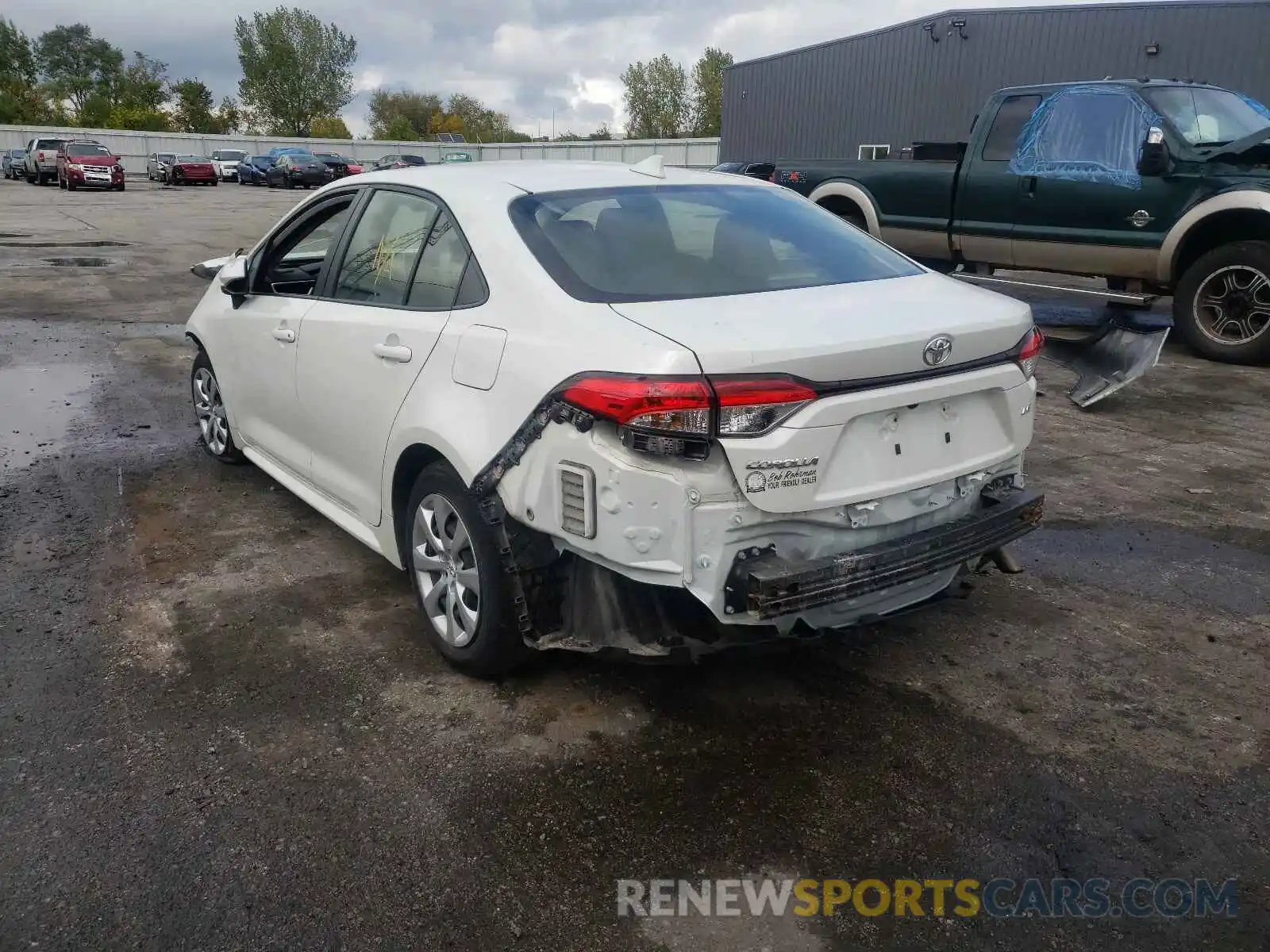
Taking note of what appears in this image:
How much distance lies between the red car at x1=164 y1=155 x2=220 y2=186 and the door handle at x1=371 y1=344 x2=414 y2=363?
157ft

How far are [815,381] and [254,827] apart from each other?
1948 mm

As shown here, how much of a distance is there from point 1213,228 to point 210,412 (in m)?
7.82

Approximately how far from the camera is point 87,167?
37.5 metres

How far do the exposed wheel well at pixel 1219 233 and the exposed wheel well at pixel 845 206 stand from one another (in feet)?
11.1

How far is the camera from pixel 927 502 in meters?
3.20

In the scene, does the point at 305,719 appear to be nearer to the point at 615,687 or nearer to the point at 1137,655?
the point at 615,687

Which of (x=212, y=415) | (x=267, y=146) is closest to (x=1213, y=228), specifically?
(x=212, y=415)

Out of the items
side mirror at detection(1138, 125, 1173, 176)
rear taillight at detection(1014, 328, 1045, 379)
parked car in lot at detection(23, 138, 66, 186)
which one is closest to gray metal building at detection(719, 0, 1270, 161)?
side mirror at detection(1138, 125, 1173, 176)

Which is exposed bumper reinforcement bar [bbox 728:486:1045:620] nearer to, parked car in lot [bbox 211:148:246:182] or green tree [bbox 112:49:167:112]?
parked car in lot [bbox 211:148:246:182]

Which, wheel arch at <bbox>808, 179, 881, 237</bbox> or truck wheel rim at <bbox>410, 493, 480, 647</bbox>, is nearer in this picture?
truck wheel rim at <bbox>410, 493, 480, 647</bbox>

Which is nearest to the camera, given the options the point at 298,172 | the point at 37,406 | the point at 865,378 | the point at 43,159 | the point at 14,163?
the point at 865,378

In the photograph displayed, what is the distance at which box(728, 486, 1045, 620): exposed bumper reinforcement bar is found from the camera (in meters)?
2.83

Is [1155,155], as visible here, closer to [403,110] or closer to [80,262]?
[80,262]

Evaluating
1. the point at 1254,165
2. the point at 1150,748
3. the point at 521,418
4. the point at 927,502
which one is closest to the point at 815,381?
the point at 927,502
